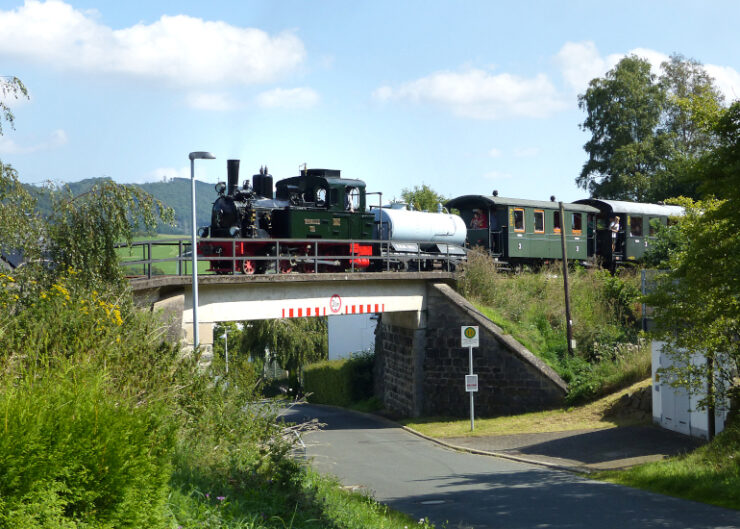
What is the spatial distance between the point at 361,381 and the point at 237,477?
83.0 feet

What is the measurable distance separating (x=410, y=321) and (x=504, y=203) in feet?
21.3

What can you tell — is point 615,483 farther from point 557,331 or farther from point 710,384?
point 557,331

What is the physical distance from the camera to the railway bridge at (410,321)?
20.8m

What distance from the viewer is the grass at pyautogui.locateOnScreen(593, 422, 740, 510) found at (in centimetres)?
1274

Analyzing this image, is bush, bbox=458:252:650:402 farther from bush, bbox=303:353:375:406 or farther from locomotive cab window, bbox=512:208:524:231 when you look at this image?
bush, bbox=303:353:375:406

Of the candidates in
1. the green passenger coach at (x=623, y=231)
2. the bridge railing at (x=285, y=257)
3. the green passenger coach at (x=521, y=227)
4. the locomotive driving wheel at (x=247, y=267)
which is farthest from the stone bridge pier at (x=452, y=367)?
the green passenger coach at (x=623, y=231)

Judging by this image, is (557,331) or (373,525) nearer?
(373,525)

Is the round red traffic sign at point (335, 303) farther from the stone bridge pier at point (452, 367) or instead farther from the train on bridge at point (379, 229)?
the stone bridge pier at point (452, 367)

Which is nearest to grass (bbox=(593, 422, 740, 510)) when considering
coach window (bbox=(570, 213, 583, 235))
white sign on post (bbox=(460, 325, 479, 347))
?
white sign on post (bbox=(460, 325, 479, 347))

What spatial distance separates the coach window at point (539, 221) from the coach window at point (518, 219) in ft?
2.96

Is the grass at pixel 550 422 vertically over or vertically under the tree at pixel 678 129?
under

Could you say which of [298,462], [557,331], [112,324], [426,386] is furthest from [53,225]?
[557,331]

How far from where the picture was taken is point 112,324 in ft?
36.8

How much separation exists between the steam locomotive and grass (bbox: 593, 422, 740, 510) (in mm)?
10850
